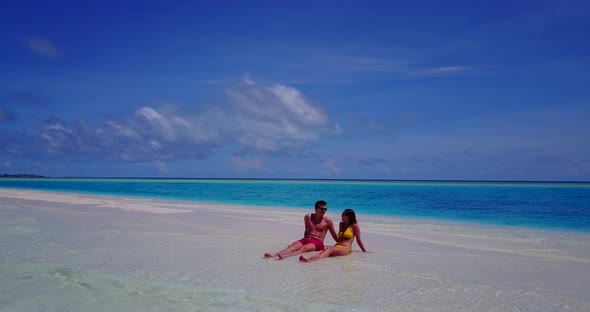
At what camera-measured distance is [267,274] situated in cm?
741

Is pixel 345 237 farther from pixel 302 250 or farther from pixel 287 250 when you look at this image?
pixel 287 250

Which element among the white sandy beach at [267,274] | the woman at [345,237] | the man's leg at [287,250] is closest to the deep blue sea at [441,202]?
the white sandy beach at [267,274]

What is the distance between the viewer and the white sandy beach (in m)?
5.76

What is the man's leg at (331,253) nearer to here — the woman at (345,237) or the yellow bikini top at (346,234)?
the woman at (345,237)

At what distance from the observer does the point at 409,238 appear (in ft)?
42.0

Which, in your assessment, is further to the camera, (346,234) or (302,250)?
(346,234)

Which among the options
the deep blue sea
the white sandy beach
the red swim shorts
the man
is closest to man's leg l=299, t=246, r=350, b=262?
the white sandy beach

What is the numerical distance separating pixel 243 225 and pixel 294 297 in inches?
376

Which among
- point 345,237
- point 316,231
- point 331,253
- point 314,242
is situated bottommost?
point 331,253

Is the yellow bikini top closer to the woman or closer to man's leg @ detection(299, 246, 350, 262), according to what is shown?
the woman

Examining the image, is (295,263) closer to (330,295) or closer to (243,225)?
(330,295)

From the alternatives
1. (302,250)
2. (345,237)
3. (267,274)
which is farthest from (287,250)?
(267,274)

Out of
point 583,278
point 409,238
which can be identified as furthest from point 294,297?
point 409,238

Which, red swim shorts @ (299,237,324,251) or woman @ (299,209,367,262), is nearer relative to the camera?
woman @ (299,209,367,262)
